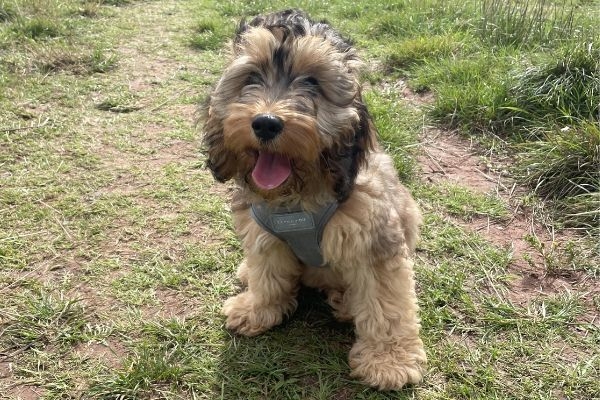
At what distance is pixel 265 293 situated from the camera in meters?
3.32

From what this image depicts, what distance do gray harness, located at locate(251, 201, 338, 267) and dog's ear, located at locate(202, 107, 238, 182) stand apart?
27 cm

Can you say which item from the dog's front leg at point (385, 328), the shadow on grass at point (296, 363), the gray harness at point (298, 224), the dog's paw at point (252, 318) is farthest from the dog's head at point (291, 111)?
the shadow on grass at point (296, 363)

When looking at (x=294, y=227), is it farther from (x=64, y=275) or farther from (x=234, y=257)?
(x=64, y=275)

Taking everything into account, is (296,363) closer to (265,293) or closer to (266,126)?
(265,293)

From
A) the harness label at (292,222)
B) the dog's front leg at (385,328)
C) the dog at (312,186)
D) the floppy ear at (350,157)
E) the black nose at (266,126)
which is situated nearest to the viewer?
the black nose at (266,126)

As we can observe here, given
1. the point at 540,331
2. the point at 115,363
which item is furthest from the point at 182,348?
the point at 540,331

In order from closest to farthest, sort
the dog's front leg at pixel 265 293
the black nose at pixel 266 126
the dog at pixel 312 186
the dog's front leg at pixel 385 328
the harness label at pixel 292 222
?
the black nose at pixel 266 126 < the dog at pixel 312 186 < the harness label at pixel 292 222 < the dog's front leg at pixel 385 328 < the dog's front leg at pixel 265 293

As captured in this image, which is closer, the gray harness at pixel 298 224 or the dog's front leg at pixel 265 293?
the gray harness at pixel 298 224

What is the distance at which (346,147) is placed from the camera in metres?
2.74

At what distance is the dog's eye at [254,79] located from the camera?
108 inches

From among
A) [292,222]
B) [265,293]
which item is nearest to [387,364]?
[265,293]

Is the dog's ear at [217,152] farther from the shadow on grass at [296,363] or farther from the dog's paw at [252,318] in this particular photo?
the shadow on grass at [296,363]

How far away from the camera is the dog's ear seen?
283 centimetres

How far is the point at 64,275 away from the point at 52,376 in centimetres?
93
